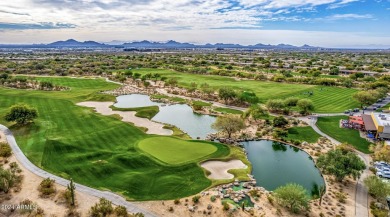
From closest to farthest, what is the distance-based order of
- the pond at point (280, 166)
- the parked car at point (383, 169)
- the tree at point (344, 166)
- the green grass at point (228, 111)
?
1. the tree at point (344, 166)
2. the pond at point (280, 166)
3. the parked car at point (383, 169)
4. the green grass at point (228, 111)

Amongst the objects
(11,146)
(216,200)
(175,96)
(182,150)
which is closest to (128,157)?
(182,150)

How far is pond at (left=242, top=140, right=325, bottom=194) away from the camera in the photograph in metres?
43.7

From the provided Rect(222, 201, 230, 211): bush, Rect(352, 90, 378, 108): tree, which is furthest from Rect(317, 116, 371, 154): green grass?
Rect(222, 201, 230, 211): bush

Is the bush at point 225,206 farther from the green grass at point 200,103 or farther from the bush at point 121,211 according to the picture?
the green grass at point 200,103

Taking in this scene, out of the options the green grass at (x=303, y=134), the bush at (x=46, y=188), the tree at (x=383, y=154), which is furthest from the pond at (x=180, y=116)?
the tree at (x=383, y=154)

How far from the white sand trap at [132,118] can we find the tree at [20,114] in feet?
60.3

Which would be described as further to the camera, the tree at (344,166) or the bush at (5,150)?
the bush at (5,150)

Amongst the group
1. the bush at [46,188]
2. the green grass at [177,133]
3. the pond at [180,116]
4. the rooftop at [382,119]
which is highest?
the rooftop at [382,119]

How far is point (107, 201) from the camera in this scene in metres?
33.9

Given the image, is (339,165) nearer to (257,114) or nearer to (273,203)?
(273,203)

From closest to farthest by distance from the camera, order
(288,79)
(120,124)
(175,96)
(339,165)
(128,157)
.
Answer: (339,165) → (128,157) → (120,124) → (175,96) → (288,79)

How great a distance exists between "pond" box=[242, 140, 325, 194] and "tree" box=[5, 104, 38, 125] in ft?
156

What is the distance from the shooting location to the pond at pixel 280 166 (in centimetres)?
4370

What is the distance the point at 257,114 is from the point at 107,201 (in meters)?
45.7
